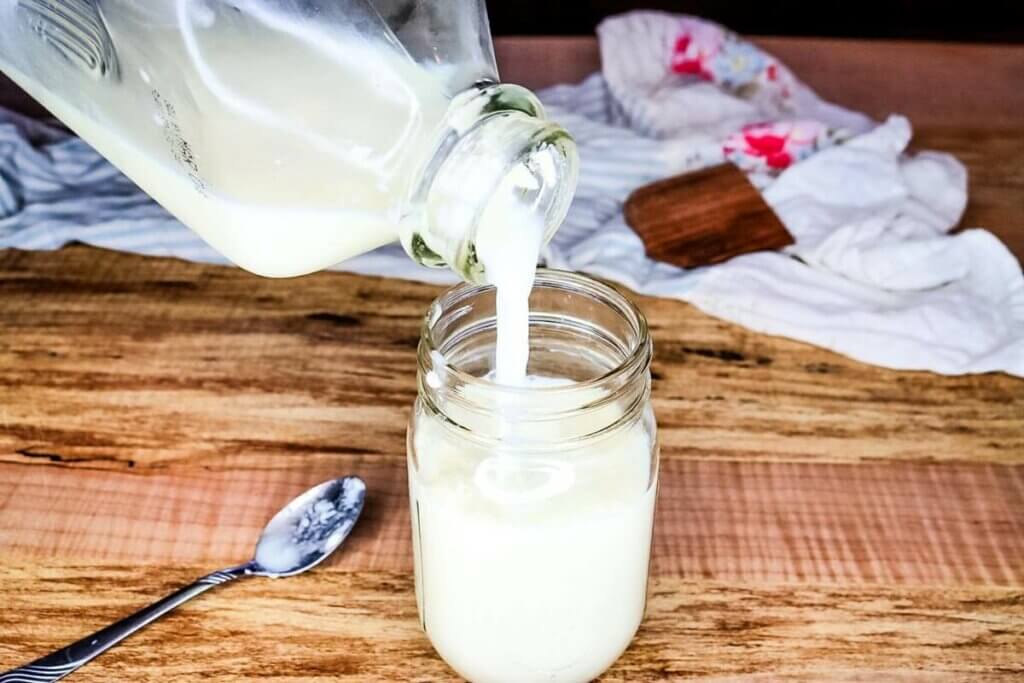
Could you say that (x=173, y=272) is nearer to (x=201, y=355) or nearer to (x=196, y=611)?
(x=201, y=355)

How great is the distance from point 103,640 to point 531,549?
0.28m

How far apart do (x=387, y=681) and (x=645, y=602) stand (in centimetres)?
17

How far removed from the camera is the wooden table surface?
71cm

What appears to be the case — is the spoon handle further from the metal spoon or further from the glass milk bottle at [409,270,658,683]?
the glass milk bottle at [409,270,658,683]

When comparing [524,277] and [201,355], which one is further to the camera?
[201,355]

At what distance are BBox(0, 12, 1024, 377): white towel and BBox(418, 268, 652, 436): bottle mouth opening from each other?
0.34 metres

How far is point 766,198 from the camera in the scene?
1.20m

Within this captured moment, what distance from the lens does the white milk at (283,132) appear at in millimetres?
547

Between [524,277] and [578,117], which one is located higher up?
[524,277]

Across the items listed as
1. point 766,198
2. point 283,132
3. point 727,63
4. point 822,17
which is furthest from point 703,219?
point 822,17

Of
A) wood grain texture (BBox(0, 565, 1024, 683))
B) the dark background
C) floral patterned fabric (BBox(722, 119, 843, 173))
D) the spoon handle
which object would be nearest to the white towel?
floral patterned fabric (BBox(722, 119, 843, 173))

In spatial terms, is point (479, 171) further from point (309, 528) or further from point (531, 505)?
point (309, 528)

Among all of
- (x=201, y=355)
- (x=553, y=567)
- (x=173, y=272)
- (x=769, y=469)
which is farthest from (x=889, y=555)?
(x=173, y=272)

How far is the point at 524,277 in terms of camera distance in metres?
0.60
